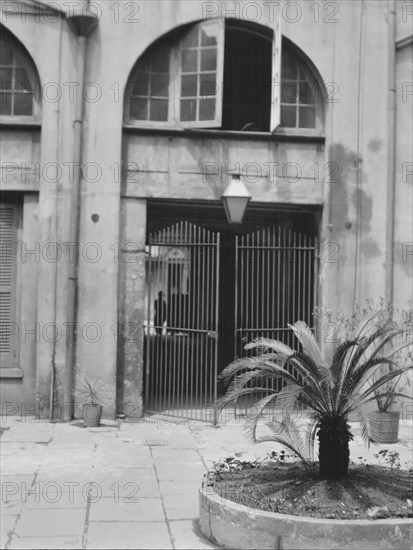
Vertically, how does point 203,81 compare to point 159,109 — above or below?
above

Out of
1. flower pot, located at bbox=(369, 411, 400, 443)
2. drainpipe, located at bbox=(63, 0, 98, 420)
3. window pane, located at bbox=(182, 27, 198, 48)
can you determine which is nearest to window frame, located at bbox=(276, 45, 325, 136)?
window pane, located at bbox=(182, 27, 198, 48)

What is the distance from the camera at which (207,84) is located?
13.4 m

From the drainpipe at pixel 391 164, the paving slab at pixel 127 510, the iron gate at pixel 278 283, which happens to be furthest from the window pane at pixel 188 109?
the paving slab at pixel 127 510

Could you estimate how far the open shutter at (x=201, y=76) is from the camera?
43.6 ft

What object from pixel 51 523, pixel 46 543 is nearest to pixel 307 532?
pixel 46 543

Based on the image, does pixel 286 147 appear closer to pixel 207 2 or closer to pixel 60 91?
pixel 207 2

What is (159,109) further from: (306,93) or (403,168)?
(403,168)

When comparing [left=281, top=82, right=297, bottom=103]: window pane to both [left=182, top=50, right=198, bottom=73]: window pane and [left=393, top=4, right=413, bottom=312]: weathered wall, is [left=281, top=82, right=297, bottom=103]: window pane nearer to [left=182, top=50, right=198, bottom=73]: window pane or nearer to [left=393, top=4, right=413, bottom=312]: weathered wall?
[left=182, top=50, right=198, bottom=73]: window pane

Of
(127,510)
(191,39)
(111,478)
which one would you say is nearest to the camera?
(127,510)

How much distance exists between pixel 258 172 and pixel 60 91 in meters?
3.52

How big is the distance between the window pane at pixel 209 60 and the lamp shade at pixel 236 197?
7.06 feet

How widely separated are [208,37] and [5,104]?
3562 millimetres

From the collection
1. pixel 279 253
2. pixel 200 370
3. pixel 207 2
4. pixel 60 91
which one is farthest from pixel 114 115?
pixel 200 370

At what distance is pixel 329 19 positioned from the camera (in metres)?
13.6
